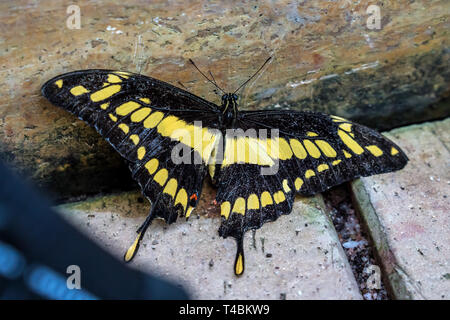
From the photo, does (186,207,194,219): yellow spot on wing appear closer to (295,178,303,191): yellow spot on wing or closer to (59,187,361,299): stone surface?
(59,187,361,299): stone surface

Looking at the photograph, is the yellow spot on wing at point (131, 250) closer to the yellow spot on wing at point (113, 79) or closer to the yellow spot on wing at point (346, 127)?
the yellow spot on wing at point (113, 79)

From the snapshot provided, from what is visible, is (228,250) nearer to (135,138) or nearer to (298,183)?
(298,183)

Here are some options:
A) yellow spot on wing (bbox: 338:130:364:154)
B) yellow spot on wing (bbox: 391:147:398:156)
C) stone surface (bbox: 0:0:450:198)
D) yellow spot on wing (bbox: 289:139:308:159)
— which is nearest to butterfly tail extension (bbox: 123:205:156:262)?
stone surface (bbox: 0:0:450:198)

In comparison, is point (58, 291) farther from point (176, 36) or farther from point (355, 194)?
point (355, 194)

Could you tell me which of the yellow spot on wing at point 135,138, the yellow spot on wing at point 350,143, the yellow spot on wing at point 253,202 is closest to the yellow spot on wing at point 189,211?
the yellow spot on wing at point 253,202

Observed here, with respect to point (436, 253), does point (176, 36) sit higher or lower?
higher
